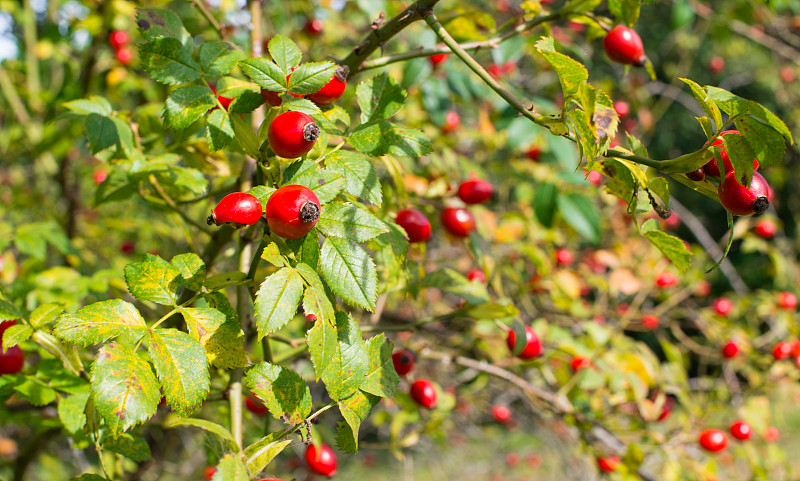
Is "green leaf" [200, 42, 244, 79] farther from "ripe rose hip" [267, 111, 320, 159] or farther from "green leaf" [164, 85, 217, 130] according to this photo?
"ripe rose hip" [267, 111, 320, 159]

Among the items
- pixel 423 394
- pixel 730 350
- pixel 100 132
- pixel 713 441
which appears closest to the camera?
pixel 100 132

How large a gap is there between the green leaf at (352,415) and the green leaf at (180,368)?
0.76ft

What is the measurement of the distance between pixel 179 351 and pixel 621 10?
3.90 ft

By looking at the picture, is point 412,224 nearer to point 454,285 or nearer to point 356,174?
point 454,285

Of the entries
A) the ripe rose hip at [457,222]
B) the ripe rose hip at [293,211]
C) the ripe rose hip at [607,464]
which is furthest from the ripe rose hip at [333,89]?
the ripe rose hip at [607,464]

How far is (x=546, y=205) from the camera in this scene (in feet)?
7.60

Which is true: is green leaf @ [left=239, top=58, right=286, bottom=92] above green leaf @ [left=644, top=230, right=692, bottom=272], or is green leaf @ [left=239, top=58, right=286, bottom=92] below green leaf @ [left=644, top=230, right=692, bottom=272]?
above

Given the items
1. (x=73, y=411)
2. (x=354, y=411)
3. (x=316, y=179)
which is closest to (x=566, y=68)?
(x=316, y=179)

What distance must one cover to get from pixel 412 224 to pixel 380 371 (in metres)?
0.53

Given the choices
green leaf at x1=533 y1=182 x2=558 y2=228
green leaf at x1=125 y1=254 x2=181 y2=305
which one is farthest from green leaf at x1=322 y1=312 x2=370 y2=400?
green leaf at x1=533 y1=182 x2=558 y2=228

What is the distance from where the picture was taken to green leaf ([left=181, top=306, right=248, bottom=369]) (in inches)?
31.2

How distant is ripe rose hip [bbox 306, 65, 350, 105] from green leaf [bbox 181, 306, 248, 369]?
0.40m

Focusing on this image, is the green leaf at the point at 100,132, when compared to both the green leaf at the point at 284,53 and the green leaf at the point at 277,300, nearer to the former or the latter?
the green leaf at the point at 284,53

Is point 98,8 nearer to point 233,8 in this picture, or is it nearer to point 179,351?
point 233,8
